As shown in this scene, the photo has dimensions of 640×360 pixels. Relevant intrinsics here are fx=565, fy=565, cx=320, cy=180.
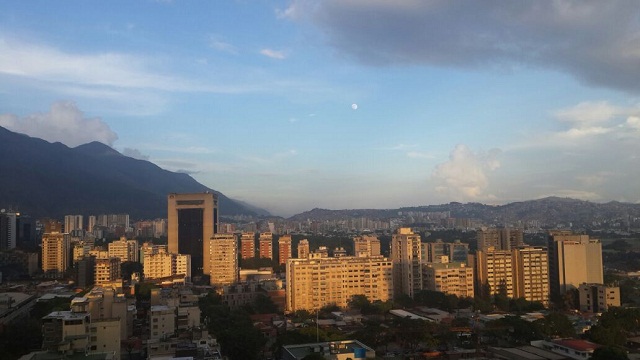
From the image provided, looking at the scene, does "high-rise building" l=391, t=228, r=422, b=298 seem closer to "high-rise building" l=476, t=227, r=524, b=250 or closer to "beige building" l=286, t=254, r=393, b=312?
"beige building" l=286, t=254, r=393, b=312

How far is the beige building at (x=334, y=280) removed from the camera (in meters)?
15.1

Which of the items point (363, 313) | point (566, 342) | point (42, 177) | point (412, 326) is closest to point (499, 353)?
point (566, 342)

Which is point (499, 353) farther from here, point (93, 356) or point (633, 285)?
point (633, 285)

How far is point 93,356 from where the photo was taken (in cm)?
751

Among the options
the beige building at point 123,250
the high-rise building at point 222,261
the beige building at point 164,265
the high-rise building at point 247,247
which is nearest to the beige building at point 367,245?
the high-rise building at point 247,247

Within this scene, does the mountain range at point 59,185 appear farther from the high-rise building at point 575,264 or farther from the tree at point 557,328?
the tree at point 557,328

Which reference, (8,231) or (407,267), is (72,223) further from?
(407,267)

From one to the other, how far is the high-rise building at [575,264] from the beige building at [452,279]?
2.52 metres

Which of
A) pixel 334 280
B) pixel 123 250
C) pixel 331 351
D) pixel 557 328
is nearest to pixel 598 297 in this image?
pixel 557 328

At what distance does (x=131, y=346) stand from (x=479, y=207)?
2095 inches

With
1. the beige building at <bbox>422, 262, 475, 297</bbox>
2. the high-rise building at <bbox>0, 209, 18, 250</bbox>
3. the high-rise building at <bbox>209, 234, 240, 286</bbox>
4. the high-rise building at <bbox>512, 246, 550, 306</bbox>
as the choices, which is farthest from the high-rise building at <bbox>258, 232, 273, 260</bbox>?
the high-rise building at <bbox>512, 246, 550, 306</bbox>

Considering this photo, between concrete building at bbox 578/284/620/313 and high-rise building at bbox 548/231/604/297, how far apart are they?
4.68ft

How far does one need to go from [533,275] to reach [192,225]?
43.4 ft

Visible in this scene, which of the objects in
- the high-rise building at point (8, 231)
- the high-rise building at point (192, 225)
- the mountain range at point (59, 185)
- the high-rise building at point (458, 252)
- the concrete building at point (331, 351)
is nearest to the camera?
the concrete building at point (331, 351)
